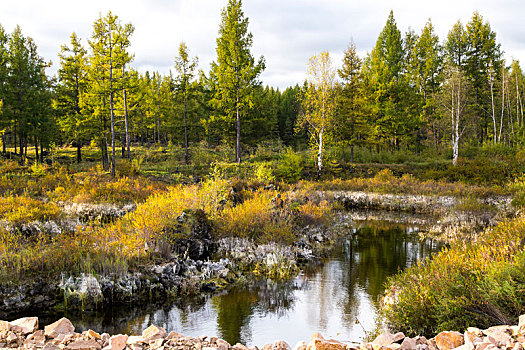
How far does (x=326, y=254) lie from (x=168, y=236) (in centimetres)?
544

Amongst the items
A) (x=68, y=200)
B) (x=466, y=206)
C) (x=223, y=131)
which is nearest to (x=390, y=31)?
(x=223, y=131)

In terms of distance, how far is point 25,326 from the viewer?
4.98 m

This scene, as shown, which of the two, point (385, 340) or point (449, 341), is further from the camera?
point (385, 340)

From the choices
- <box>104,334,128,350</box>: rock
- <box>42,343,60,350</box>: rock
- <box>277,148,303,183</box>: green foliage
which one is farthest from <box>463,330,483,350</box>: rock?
<box>277,148,303,183</box>: green foliage

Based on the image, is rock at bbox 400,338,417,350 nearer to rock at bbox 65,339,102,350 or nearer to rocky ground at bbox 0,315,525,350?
rocky ground at bbox 0,315,525,350

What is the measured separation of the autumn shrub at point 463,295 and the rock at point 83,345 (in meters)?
4.59

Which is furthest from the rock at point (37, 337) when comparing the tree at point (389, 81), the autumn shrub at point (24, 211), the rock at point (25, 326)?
the tree at point (389, 81)

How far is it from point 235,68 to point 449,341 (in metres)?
26.9

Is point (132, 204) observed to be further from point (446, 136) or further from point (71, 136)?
point (446, 136)

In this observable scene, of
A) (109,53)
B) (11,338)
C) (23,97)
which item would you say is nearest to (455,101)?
(109,53)

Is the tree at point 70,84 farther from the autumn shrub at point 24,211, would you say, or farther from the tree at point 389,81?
the tree at point 389,81

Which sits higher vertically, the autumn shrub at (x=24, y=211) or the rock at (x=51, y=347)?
the autumn shrub at (x=24, y=211)

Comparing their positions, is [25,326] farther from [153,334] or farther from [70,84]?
[70,84]

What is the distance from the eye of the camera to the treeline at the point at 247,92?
26922mm
